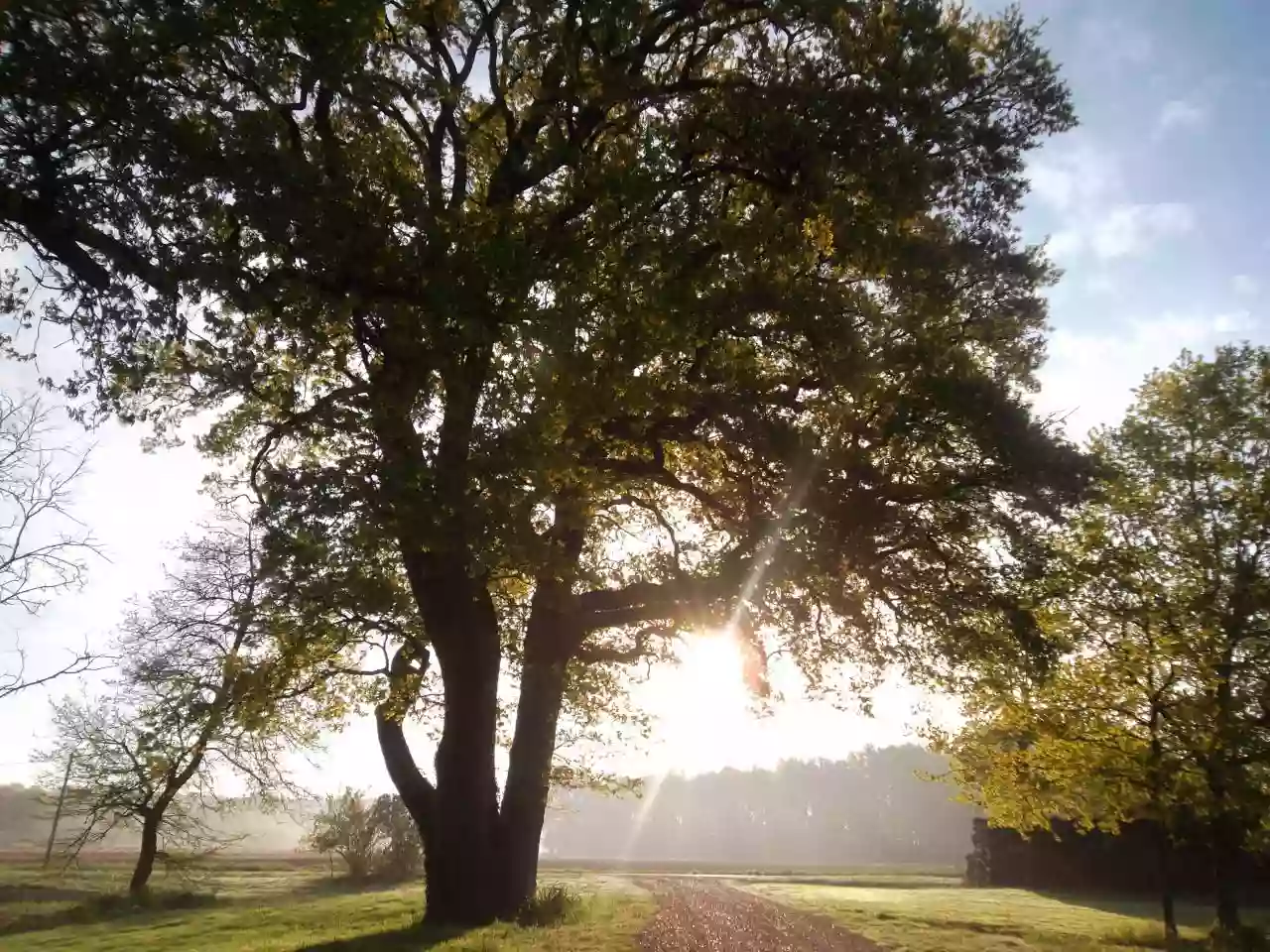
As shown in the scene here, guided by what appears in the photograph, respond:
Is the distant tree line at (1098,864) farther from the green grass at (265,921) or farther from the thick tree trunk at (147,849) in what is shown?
the thick tree trunk at (147,849)

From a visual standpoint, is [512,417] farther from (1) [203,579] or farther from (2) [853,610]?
(1) [203,579]

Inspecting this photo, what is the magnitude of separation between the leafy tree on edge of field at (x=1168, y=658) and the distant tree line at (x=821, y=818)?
354ft

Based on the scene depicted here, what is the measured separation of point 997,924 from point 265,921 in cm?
1817

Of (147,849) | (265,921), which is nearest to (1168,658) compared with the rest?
(265,921)

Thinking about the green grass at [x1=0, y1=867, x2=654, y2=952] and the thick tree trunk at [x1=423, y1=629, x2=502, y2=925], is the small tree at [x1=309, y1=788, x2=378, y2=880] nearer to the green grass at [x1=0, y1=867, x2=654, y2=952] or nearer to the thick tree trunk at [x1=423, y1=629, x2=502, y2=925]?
the green grass at [x1=0, y1=867, x2=654, y2=952]

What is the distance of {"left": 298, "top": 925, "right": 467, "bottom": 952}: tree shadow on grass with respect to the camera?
1138 cm

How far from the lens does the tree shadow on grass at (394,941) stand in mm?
11375

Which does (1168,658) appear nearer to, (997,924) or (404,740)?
(997,924)

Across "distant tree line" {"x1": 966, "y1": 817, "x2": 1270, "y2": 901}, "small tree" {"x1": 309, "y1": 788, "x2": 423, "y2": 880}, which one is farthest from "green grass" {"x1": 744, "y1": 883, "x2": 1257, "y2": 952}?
"small tree" {"x1": 309, "y1": 788, "x2": 423, "y2": 880}

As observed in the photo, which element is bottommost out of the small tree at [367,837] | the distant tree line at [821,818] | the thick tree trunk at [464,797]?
the distant tree line at [821,818]

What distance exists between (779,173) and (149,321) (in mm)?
A: 8519

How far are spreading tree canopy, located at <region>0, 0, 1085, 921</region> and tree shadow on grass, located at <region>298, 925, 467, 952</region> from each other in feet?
3.97

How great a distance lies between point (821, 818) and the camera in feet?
544

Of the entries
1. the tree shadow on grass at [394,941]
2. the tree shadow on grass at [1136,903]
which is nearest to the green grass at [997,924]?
the tree shadow on grass at [1136,903]
